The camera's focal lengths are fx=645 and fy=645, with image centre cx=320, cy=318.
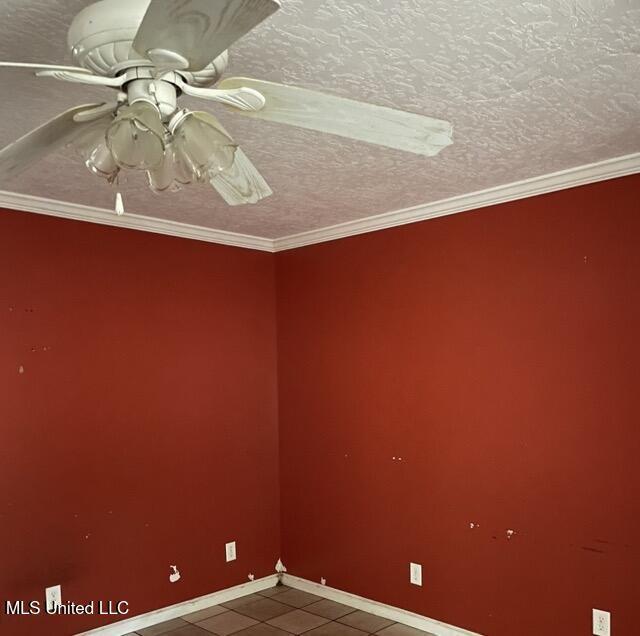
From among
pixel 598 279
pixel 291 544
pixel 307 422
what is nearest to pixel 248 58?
pixel 598 279

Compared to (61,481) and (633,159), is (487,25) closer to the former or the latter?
(633,159)

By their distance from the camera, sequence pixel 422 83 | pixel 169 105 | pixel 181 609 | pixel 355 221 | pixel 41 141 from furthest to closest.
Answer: pixel 355 221 → pixel 181 609 → pixel 422 83 → pixel 41 141 → pixel 169 105

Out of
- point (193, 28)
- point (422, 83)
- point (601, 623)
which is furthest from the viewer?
point (601, 623)

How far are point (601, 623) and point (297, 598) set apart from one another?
72.9 inches

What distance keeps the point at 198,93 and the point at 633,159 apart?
219 centimetres

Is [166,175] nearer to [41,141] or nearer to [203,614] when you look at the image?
[41,141]

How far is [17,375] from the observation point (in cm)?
321

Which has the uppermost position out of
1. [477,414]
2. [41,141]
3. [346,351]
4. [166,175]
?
[41,141]

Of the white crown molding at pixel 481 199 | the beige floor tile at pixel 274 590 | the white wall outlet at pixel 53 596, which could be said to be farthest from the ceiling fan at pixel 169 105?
the beige floor tile at pixel 274 590

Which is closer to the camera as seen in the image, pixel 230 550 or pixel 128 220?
pixel 128 220

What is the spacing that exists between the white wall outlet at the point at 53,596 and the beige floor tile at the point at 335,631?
4.28 feet

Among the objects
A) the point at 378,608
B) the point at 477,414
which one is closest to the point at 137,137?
the point at 477,414

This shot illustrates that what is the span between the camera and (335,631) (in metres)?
3.51

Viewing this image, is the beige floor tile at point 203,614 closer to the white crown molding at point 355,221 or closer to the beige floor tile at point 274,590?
the beige floor tile at point 274,590
